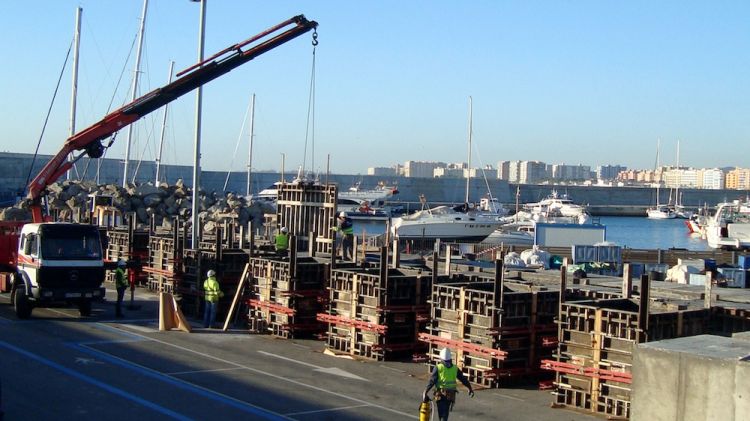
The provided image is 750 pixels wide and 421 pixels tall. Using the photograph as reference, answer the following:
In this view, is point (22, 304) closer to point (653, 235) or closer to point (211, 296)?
point (211, 296)

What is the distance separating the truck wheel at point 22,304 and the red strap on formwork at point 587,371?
14.8m

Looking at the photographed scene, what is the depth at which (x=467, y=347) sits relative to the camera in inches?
685

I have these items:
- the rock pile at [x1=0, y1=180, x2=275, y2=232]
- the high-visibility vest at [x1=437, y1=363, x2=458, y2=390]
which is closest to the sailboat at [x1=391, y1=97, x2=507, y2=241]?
the rock pile at [x1=0, y1=180, x2=275, y2=232]

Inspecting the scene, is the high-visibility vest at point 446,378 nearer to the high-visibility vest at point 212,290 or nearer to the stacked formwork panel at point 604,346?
the stacked formwork panel at point 604,346

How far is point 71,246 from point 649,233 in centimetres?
11383

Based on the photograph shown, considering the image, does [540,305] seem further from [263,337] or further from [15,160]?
[15,160]

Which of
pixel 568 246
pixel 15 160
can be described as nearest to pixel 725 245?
pixel 568 246

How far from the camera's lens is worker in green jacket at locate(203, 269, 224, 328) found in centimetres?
2309

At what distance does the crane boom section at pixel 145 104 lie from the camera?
89.9 feet

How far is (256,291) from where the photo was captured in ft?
77.2

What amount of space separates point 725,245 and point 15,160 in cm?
9517

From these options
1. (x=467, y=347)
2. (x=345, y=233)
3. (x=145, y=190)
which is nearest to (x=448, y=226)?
(x=145, y=190)

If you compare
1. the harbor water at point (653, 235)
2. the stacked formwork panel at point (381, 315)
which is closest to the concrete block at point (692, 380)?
the stacked formwork panel at point (381, 315)

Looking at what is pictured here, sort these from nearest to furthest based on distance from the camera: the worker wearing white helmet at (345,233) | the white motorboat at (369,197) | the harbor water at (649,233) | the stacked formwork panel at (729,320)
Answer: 1. the stacked formwork panel at (729,320)
2. the worker wearing white helmet at (345,233)
3. the harbor water at (649,233)
4. the white motorboat at (369,197)
